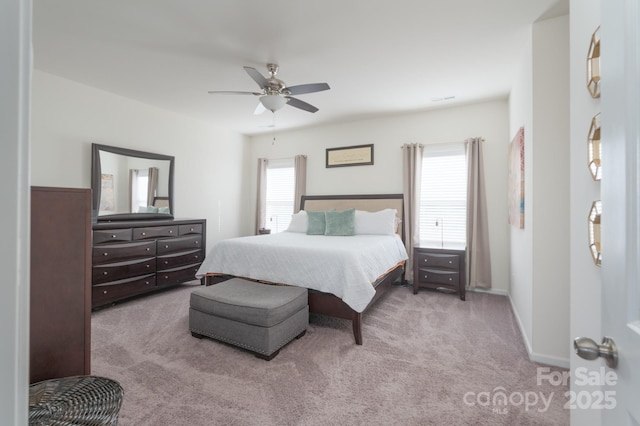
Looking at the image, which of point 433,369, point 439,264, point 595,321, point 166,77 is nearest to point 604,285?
point 595,321

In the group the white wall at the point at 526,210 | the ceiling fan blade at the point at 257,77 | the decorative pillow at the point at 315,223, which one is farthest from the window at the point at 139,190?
the white wall at the point at 526,210

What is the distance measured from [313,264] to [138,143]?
127 inches

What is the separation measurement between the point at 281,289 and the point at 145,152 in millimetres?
3005

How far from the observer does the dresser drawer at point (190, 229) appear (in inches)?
168

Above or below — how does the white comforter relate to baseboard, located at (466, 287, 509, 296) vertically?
above

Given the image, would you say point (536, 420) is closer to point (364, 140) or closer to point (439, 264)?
point (439, 264)

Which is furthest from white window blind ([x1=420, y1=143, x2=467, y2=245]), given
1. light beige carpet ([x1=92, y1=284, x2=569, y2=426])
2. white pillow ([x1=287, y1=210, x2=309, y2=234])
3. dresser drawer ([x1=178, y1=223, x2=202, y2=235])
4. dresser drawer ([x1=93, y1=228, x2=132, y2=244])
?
dresser drawer ([x1=93, y1=228, x2=132, y2=244])

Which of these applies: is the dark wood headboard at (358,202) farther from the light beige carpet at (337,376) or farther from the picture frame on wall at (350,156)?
the light beige carpet at (337,376)

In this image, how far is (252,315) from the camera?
7.53 feet

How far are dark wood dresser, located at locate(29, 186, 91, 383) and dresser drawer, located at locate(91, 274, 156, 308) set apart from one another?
7.15 feet

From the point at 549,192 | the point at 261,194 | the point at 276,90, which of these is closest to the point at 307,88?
the point at 276,90

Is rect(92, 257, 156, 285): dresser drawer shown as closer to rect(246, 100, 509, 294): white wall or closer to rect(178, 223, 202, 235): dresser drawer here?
rect(178, 223, 202, 235): dresser drawer

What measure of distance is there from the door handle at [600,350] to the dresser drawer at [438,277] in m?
3.36

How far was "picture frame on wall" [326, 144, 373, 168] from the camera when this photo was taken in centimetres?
490
